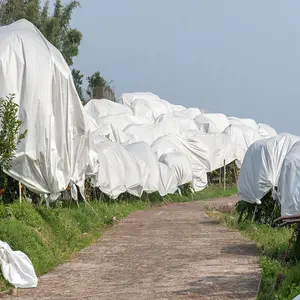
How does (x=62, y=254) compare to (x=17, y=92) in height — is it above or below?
below

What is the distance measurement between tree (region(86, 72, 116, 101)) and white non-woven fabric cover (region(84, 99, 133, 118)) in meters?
6.86

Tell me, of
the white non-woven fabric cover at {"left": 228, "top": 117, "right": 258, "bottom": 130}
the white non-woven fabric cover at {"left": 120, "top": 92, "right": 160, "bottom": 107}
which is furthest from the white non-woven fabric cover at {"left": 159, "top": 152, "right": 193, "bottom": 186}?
the white non-woven fabric cover at {"left": 228, "top": 117, "right": 258, "bottom": 130}

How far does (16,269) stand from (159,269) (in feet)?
7.73

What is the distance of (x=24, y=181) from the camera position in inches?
527

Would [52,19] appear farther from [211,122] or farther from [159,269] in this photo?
[159,269]

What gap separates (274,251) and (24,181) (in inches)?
183

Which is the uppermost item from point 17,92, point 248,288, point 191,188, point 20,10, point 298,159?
point 20,10

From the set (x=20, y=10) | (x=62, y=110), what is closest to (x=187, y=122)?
(x=20, y=10)

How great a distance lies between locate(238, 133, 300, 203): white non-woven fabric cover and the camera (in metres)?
18.8

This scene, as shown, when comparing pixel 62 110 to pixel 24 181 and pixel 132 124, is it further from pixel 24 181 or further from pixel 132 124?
pixel 132 124

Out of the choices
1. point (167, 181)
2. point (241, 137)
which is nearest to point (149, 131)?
point (241, 137)

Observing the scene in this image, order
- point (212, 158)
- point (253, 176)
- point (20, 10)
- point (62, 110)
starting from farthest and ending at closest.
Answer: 1. point (20, 10)
2. point (212, 158)
3. point (253, 176)
4. point (62, 110)

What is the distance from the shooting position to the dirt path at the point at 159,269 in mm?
9062

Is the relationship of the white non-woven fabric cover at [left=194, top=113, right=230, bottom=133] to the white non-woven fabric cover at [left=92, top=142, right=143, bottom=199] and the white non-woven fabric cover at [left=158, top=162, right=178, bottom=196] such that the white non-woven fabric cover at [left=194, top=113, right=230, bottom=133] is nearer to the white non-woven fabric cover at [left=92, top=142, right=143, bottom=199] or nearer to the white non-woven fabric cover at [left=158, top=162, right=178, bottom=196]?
the white non-woven fabric cover at [left=158, top=162, right=178, bottom=196]
